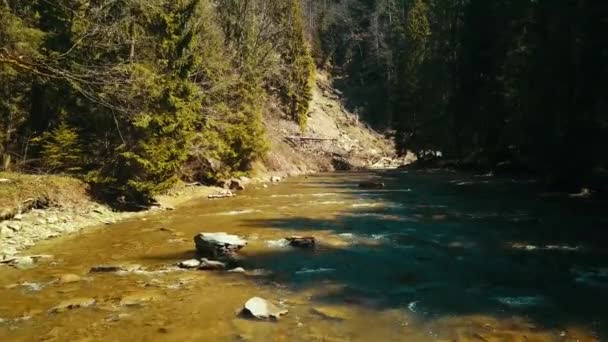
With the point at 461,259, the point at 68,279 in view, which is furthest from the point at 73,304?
the point at 461,259

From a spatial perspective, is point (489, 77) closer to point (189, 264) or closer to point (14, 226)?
point (189, 264)

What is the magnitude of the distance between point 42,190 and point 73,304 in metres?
9.91

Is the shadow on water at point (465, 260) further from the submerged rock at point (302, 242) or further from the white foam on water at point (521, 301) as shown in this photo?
the submerged rock at point (302, 242)

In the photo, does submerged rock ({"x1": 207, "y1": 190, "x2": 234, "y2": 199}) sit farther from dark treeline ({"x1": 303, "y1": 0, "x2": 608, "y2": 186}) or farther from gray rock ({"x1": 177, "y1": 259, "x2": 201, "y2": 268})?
dark treeline ({"x1": 303, "y1": 0, "x2": 608, "y2": 186})

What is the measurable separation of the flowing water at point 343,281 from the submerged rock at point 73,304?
147 millimetres

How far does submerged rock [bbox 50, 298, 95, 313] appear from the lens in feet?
29.9

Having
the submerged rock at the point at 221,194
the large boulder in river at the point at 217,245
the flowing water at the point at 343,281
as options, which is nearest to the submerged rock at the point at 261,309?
the flowing water at the point at 343,281

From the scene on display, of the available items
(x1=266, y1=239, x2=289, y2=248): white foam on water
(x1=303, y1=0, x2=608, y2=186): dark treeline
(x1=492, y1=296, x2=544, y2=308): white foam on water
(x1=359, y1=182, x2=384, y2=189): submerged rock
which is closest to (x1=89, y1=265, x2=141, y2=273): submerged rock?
(x1=266, y1=239, x2=289, y2=248): white foam on water

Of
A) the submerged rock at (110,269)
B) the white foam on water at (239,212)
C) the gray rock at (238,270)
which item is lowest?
the gray rock at (238,270)

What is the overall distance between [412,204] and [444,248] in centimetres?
908

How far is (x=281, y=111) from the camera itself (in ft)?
193

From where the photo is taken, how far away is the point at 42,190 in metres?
17.9

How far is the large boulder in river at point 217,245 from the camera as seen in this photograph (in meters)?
13.2

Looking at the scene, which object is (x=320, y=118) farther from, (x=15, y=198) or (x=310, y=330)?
(x=310, y=330)
